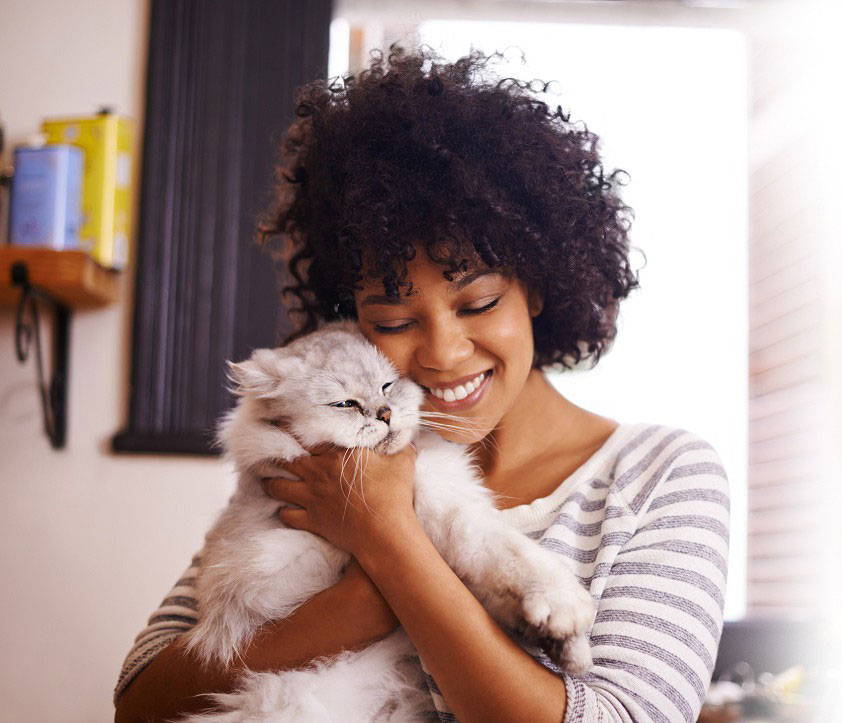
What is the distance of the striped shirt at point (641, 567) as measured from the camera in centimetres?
96

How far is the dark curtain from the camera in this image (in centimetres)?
234

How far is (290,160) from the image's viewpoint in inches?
63.3

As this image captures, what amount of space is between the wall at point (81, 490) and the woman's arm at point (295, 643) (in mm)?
1149

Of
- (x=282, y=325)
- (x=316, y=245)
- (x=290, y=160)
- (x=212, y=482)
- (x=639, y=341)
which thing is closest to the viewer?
(x=316, y=245)

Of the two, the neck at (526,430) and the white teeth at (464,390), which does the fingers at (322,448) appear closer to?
the white teeth at (464,390)

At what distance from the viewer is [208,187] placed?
2389mm

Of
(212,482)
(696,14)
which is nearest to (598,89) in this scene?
(696,14)

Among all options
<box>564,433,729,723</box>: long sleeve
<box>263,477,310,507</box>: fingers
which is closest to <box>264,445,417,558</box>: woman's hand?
<box>263,477,310,507</box>: fingers

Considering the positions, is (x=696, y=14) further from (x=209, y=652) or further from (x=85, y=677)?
(x=85, y=677)

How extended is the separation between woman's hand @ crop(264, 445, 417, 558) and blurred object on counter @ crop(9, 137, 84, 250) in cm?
132

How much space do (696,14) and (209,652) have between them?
2.56 metres

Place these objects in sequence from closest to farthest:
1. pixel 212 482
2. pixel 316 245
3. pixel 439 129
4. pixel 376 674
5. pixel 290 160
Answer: pixel 376 674
pixel 439 129
pixel 316 245
pixel 290 160
pixel 212 482

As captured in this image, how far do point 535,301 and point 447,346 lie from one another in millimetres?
322

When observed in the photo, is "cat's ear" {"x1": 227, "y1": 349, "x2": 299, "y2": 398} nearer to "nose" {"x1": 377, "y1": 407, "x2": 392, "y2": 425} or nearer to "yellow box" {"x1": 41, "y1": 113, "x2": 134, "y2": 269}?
"nose" {"x1": 377, "y1": 407, "x2": 392, "y2": 425}
